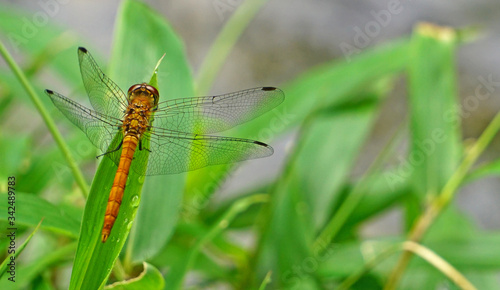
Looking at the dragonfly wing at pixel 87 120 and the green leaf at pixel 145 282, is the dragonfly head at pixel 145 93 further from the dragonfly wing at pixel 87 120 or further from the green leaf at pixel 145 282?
the green leaf at pixel 145 282

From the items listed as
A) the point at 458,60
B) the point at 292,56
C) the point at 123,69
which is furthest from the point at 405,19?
the point at 123,69

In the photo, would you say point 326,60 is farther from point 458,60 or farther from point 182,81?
point 182,81

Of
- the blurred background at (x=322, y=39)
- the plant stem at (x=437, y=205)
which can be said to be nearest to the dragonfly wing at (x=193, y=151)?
the plant stem at (x=437, y=205)

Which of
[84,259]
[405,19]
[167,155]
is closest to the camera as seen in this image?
[84,259]

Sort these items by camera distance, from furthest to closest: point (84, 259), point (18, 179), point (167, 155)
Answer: point (18, 179), point (167, 155), point (84, 259)

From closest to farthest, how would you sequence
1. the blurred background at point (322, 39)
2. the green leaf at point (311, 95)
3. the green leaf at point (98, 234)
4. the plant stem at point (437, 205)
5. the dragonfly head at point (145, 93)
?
the green leaf at point (98, 234) < the dragonfly head at point (145, 93) < the plant stem at point (437, 205) < the green leaf at point (311, 95) < the blurred background at point (322, 39)

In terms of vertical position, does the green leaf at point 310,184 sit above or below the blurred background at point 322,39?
below

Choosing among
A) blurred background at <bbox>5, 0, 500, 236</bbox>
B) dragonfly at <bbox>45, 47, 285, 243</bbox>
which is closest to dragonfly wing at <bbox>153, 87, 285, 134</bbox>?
dragonfly at <bbox>45, 47, 285, 243</bbox>

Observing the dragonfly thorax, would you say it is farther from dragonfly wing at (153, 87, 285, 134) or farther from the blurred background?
the blurred background
